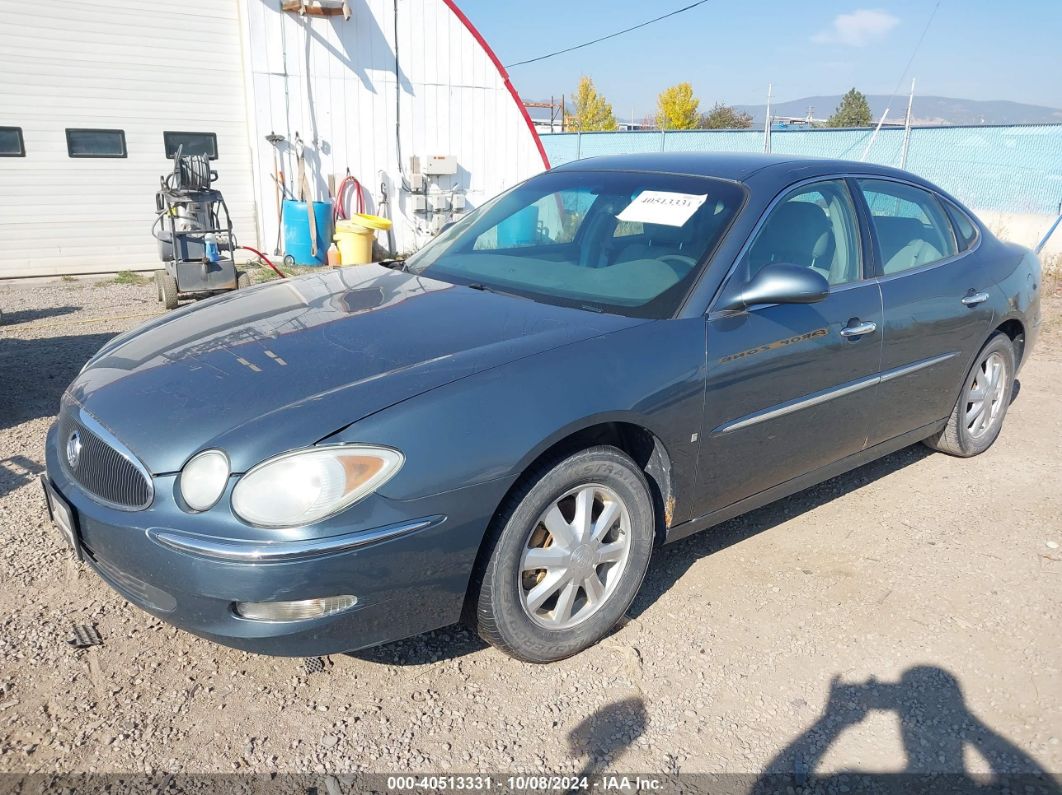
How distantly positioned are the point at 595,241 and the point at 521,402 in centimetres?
130

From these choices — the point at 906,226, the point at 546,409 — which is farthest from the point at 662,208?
the point at 906,226

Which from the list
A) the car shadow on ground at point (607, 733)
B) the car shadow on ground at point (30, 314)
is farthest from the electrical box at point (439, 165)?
the car shadow on ground at point (607, 733)

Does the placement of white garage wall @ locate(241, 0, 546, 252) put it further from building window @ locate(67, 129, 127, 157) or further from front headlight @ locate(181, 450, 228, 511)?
front headlight @ locate(181, 450, 228, 511)

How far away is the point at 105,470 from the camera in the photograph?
2.40 metres

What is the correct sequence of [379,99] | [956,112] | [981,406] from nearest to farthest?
1. [981,406]
2. [379,99]
3. [956,112]

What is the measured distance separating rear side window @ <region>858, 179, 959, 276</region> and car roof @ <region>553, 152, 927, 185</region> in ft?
0.39

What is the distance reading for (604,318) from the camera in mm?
2879

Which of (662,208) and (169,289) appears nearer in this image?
(662,208)

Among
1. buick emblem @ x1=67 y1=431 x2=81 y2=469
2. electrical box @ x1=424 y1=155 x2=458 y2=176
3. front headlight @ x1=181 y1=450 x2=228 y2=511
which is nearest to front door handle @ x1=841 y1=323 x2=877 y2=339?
front headlight @ x1=181 y1=450 x2=228 y2=511

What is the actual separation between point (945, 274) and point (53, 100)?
464 inches

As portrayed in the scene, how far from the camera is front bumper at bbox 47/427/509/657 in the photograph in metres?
2.13

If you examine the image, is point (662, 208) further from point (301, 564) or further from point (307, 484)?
point (301, 564)

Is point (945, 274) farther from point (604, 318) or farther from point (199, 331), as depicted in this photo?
point (199, 331)

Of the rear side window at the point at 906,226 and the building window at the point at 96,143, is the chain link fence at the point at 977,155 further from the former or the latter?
the building window at the point at 96,143
